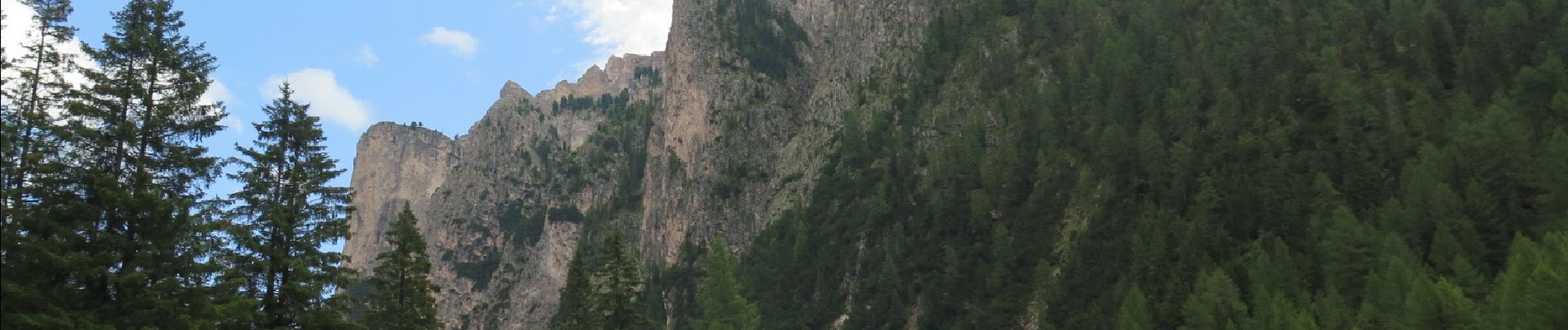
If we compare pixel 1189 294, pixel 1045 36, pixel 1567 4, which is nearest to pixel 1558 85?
pixel 1567 4

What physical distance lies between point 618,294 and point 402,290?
12.4m

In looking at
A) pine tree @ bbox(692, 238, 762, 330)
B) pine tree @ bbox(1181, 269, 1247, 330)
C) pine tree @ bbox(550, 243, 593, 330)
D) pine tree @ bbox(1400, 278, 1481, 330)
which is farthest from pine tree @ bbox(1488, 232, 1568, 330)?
pine tree @ bbox(550, 243, 593, 330)

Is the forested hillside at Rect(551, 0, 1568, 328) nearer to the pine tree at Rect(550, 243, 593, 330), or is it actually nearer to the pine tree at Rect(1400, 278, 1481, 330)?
the pine tree at Rect(1400, 278, 1481, 330)

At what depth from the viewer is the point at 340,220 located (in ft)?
130

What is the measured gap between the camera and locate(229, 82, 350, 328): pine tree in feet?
121

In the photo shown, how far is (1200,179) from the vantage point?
10088cm

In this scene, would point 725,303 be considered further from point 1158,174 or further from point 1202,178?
point 1158,174

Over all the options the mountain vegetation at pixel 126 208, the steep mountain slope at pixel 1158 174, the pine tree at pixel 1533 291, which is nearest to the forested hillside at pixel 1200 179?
the pine tree at pixel 1533 291

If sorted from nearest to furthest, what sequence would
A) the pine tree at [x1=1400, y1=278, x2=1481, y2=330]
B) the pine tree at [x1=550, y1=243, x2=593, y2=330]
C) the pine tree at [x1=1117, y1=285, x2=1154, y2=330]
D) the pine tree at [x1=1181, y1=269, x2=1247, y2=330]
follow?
the pine tree at [x1=550, y1=243, x2=593, y2=330] < the pine tree at [x1=1400, y1=278, x2=1481, y2=330] < the pine tree at [x1=1181, y1=269, x2=1247, y2=330] < the pine tree at [x1=1117, y1=285, x2=1154, y2=330]

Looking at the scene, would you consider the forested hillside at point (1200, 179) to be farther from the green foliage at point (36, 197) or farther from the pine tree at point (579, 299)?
the green foliage at point (36, 197)

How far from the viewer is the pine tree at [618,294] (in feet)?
189

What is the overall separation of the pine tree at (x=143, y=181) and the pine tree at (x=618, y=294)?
25306 millimetres

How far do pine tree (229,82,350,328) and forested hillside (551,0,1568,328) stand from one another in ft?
120

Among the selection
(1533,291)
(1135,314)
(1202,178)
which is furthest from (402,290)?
(1202,178)
